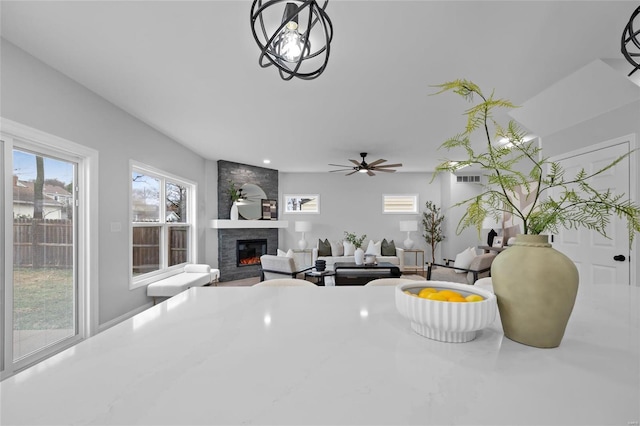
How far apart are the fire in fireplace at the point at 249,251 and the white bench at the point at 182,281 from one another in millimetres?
1264

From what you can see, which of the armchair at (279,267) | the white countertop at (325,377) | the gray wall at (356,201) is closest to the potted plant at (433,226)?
the gray wall at (356,201)

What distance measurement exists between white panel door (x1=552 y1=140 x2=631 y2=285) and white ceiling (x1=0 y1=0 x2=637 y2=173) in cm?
95

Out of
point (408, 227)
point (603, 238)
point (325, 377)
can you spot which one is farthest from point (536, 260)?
point (408, 227)

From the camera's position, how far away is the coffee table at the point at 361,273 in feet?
15.9

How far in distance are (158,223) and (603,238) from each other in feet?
17.8

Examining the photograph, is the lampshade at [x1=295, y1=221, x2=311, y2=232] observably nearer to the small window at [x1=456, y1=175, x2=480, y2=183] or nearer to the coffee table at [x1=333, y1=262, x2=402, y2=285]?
the coffee table at [x1=333, y1=262, x2=402, y2=285]

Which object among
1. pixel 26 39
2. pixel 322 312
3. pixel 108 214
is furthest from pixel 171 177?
pixel 322 312

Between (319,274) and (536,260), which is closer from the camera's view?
(536,260)

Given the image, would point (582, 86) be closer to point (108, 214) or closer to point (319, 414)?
point (319, 414)

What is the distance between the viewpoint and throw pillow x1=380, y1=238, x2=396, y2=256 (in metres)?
6.81

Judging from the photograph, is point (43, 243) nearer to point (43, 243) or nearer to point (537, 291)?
point (43, 243)

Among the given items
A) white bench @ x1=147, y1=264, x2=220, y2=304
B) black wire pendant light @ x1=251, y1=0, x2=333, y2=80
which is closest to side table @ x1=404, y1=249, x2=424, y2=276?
white bench @ x1=147, y1=264, x2=220, y2=304

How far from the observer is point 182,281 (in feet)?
13.2

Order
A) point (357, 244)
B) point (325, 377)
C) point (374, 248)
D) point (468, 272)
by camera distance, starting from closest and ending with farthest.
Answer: point (325, 377)
point (468, 272)
point (357, 244)
point (374, 248)
